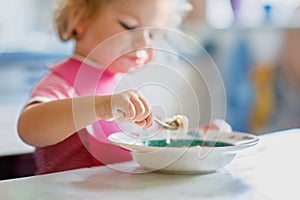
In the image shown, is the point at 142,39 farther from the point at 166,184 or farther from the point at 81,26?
the point at 166,184

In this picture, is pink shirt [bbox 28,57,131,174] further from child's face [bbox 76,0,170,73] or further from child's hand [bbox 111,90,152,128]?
child's hand [bbox 111,90,152,128]

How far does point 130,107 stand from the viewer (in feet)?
2.03

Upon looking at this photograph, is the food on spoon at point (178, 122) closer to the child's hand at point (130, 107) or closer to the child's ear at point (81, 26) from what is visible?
the child's hand at point (130, 107)

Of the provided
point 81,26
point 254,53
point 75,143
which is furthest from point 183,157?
point 254,53

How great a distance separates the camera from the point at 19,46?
167 centimetres

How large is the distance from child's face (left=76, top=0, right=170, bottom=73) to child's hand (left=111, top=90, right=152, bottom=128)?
32cm

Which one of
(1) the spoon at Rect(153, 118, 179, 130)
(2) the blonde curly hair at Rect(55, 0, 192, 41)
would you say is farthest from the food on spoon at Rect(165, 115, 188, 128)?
(2) the blonde curly hair at Rect(55, 0, 192, 41)

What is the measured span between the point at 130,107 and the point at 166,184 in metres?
0.10

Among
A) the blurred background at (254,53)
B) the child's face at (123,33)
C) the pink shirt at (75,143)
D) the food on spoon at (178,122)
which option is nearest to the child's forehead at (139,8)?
the child's face at (123,33)

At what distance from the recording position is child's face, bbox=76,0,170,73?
0.95 metres

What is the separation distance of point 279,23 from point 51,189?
157 cm

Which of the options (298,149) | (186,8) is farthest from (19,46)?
(298,149)

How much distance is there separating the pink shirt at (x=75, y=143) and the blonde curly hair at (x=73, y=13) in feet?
0.40

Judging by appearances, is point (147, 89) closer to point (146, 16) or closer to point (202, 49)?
point (146, 16)
